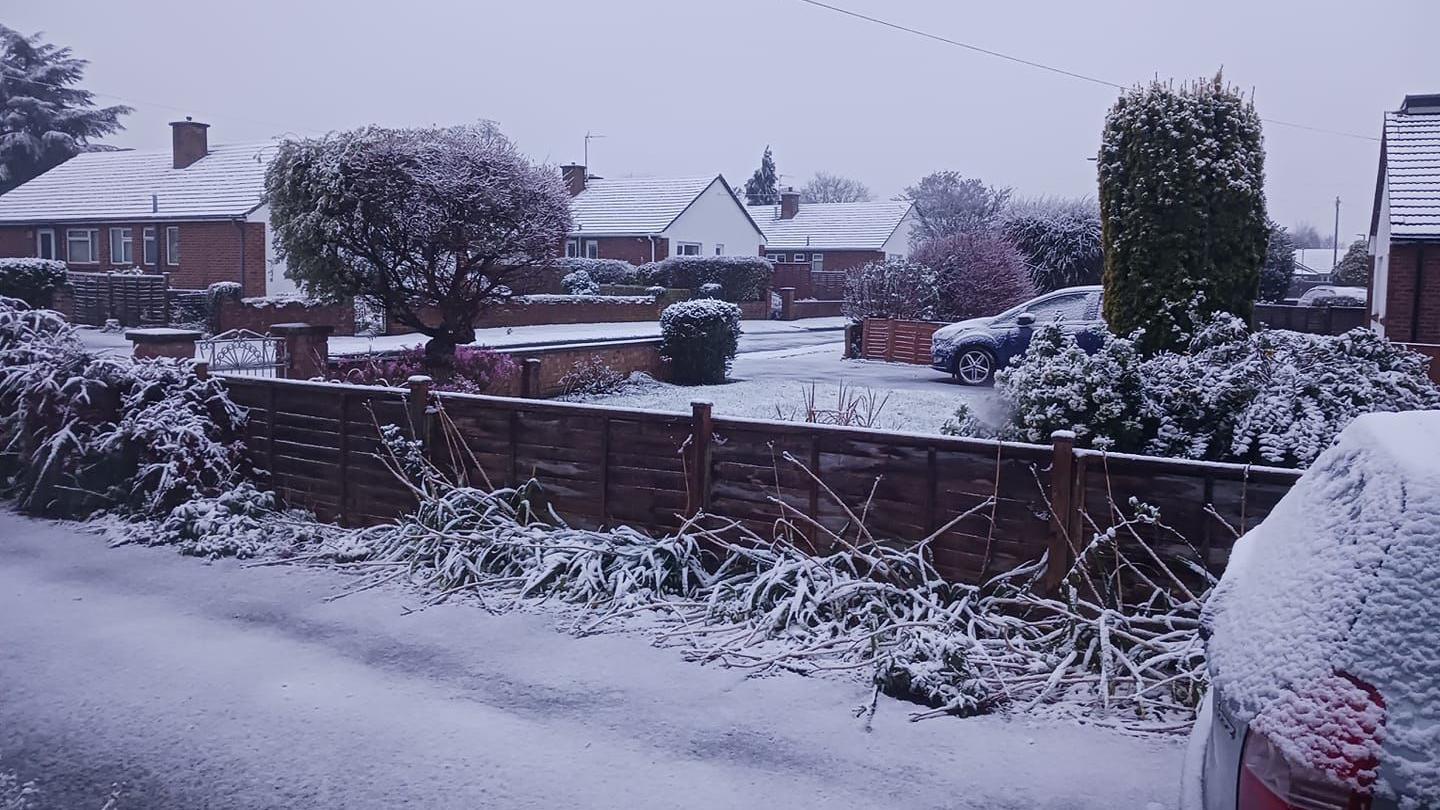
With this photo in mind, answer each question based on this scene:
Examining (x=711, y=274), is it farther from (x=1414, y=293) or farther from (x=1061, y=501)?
(x=1061, y=501)

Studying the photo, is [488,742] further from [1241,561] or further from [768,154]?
[768,154]

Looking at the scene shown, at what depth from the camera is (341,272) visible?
648 inches

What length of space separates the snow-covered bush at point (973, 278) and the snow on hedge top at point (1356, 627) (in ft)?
77.8

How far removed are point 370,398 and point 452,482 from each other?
97cm

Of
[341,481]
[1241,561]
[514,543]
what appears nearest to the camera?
[1241,561]

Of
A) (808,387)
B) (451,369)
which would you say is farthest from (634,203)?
(451,369)

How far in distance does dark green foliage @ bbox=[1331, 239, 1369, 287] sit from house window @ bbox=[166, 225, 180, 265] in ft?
146

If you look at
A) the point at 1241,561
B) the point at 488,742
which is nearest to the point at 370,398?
→ the point at 488,742

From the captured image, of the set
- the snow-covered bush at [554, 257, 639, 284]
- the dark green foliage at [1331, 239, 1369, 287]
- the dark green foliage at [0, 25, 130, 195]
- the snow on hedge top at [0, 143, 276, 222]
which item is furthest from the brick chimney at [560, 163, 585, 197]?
the dark green foliage at [1331, 239, 1369, 287]

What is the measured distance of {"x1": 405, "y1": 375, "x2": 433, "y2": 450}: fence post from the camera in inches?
339

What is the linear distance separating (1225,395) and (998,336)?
11264 mm

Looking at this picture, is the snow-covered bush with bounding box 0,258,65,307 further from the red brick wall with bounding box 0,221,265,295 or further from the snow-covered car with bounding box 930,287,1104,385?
the snow-covered car with bounding box 930,287,1104,385

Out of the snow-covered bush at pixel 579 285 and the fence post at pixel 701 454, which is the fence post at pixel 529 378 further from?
the snow-covered bush at pixel 579 285

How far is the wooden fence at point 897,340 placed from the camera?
2431cm
